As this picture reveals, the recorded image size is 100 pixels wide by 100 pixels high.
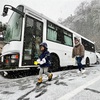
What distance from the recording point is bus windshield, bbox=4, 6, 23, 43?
7.20m

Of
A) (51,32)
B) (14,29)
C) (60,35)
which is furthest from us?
(60,35)

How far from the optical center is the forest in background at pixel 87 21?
6344 centimetres

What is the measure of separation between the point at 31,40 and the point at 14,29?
2.83 ft

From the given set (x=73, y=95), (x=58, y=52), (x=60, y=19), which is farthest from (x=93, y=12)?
(x=73, y=95)

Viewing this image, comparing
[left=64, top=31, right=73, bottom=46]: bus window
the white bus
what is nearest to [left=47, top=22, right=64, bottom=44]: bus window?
the white bus

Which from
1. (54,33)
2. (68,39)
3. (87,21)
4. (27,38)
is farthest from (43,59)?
(87,21)

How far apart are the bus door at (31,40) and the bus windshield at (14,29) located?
31cm

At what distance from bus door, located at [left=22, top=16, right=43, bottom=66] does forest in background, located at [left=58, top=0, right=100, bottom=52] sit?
4935 cm

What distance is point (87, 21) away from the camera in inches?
2790

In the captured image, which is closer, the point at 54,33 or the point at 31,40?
the point at 31,40

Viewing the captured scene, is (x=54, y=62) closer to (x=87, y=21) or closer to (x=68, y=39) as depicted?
(x=68, y=39)

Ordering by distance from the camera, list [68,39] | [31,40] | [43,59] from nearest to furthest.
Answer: [43,59], [31,40], [68,39]

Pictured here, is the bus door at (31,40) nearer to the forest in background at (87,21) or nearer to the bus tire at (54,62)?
the bus tire at (54,62)

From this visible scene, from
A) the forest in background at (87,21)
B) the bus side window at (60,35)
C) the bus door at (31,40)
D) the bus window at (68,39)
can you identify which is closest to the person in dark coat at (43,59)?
the bus door at (31,40)
